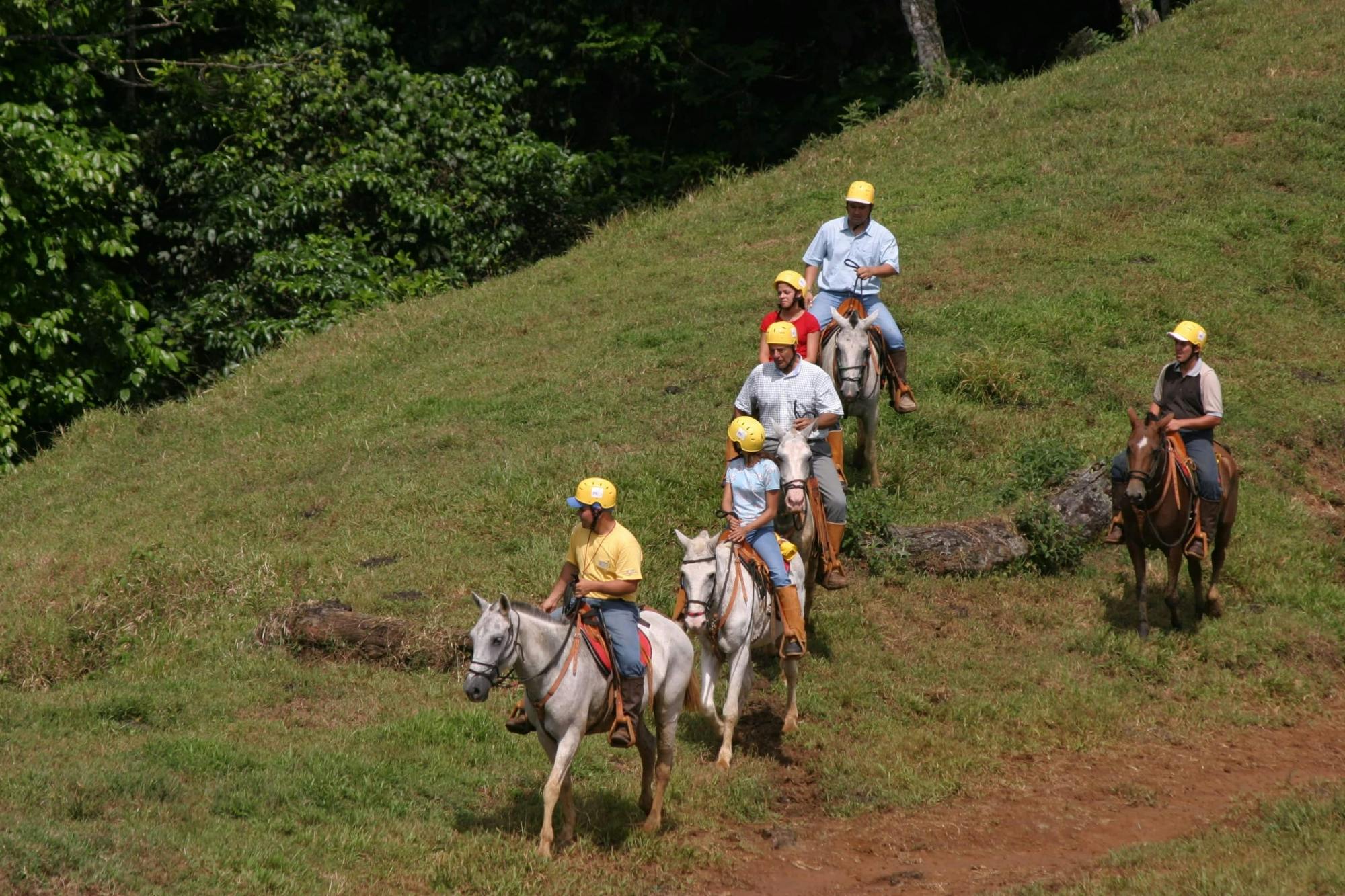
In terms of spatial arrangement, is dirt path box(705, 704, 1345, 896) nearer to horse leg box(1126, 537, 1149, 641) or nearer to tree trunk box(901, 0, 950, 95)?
horse leg box(1126, 537, 1149, 641)

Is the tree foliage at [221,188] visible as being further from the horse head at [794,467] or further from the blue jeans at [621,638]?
the blue jeans at [621,638]

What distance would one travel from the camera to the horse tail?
10.5 meters

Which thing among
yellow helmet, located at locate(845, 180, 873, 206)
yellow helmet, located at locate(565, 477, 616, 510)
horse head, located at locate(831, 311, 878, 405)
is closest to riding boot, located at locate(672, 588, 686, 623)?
yellow helmet, located at locate(565, 477, 616, 510)

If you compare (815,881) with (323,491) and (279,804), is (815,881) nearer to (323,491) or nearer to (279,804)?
(279,804)

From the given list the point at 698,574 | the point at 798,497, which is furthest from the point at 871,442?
the point at 698,574

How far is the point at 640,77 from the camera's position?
33531mm

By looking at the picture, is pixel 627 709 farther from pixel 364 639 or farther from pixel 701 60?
pixel 701 60

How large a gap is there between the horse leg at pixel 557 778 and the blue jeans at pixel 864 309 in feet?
22.9

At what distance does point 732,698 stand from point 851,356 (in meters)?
4.70

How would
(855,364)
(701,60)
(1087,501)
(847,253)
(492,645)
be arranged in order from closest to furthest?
(492,645) → (855,364) → (847,253) → (1087,501) → (701,60)

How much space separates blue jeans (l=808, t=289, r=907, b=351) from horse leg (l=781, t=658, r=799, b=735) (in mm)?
4617

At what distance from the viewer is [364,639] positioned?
12914mm

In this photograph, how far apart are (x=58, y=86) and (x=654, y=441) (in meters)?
13.7

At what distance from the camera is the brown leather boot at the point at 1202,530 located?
44.4ft
